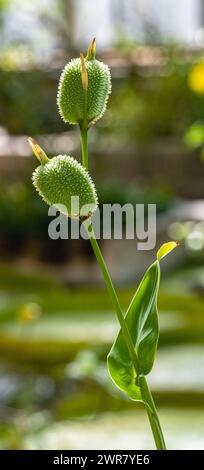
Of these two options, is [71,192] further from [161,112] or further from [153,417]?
[161,112]

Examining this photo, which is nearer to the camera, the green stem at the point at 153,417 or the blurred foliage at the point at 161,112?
the green stem at the point at 153,417

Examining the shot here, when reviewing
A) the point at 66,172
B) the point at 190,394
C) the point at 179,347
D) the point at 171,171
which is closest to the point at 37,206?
the point at 171,171

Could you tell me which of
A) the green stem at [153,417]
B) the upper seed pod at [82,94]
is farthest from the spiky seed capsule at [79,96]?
the green stem at [153,417]

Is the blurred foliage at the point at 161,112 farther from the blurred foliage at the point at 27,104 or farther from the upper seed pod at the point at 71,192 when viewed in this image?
the upper seed pod at the point at 71,192

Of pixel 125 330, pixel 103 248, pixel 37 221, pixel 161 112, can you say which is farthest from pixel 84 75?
pixel 161 112

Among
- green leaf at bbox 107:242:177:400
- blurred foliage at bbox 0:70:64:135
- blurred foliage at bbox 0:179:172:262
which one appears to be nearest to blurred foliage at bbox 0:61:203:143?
blurred foliage at bbox 0:70:64:135

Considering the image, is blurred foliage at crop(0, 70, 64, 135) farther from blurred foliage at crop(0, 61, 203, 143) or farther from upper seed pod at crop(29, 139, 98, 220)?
upper seed pod at crop(29, 139, 98, 220)
